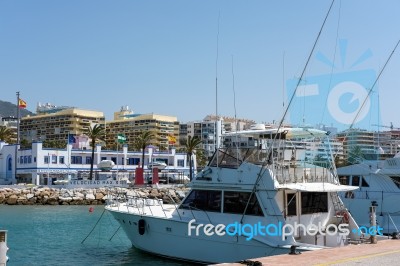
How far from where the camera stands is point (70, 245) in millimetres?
23094

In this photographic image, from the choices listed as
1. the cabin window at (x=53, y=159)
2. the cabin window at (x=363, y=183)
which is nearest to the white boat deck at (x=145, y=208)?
the cabin window at (x=363, y=183)

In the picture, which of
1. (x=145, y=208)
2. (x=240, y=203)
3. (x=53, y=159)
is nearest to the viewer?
(x=240, y=203)

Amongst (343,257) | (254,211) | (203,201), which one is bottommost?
(343,257)

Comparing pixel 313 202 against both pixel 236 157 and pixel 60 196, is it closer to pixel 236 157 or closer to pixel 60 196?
pixel 236 157

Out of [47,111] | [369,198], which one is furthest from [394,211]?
[47,111]

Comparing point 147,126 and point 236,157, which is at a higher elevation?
point 147,126

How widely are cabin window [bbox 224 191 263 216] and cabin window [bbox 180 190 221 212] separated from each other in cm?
38

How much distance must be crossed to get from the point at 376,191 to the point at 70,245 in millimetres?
14894

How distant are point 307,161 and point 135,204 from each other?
303 inches

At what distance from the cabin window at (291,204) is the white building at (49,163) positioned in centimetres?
6030

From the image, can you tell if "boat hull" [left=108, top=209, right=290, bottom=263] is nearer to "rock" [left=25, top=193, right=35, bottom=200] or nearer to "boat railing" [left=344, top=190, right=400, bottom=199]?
"boat railing" [left=344, top=190, right=400, bottom=199]

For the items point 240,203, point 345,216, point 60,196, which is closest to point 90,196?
point 60,196

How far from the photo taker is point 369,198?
24.9 meters

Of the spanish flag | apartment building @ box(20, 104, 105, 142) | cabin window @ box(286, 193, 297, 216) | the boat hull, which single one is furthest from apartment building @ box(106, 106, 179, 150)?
cabin window @ box(286, 193, 297, 216)
